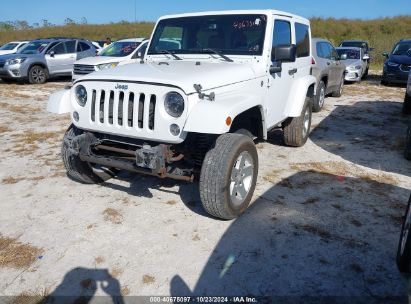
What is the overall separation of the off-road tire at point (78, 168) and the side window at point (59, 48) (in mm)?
11752

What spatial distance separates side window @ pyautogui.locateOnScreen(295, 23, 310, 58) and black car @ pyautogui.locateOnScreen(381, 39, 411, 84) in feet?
28.4

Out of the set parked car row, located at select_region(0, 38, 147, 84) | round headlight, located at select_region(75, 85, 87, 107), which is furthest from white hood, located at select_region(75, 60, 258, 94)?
parked car row, located at select_region(0, 38, 147, 84)

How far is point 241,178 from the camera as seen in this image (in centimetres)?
375

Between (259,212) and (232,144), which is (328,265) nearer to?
(259,212)

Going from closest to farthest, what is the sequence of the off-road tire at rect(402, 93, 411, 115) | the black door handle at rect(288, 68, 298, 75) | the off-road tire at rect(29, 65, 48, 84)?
the black door handle at rect(288, 68, 298, 75) → the off-road tire at rect(402, 93, 411, 115) → the off-road tire at rect(29, 65, 48, 84)

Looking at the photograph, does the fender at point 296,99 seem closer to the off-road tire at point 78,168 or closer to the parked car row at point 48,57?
the off-road tire at point 78,168

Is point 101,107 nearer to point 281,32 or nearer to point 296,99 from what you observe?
point 281,32

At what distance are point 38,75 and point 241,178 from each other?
42.5ft

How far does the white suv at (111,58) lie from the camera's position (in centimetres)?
1108

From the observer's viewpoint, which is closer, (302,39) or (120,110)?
(120,110)

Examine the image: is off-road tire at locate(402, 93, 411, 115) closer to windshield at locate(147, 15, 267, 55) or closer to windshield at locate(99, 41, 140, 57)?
windshield at locate(147, 15, 267, 55)

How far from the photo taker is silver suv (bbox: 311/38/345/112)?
8.86 meters

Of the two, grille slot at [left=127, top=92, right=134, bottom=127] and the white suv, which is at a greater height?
the white suv

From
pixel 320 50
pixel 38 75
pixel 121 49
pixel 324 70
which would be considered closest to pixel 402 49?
pixel 320 50
